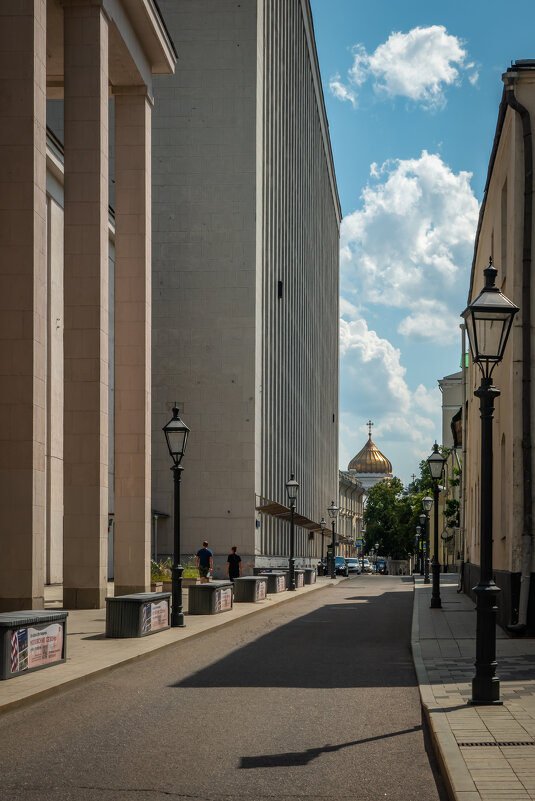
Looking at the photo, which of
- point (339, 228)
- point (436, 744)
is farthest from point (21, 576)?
point (339, 228)

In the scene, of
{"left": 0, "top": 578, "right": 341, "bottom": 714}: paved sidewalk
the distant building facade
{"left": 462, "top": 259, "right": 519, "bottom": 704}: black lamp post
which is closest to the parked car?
the distant building facade

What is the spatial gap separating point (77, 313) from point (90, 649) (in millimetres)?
11531

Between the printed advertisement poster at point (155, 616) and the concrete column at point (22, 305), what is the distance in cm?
287

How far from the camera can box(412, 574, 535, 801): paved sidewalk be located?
677 cm

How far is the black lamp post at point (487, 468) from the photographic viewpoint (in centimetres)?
1022

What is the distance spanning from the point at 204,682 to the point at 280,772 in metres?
5.16

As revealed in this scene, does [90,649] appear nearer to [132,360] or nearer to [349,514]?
[132,360]

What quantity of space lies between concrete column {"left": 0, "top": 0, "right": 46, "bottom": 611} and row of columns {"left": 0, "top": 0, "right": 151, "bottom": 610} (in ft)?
0.07

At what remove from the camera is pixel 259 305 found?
50.9 meters

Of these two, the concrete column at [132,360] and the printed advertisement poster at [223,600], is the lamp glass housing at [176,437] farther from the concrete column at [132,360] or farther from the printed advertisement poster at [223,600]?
the concrete column at [132,360]

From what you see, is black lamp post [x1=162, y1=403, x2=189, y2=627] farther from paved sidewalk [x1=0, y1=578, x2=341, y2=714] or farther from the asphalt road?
the asphalt road

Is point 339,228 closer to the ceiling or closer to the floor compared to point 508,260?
closer to the ceiling

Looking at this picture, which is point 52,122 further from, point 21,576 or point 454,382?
point 454,382

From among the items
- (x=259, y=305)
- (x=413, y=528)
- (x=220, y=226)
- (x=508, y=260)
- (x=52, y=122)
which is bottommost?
(x=413, y=528)
